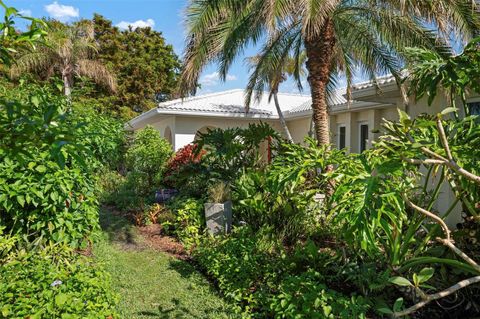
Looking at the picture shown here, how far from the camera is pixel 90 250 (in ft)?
22.4

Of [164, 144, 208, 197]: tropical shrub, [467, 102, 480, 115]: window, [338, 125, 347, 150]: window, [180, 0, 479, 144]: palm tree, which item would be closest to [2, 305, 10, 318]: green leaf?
[180, 0, 479, 144]: palm tree

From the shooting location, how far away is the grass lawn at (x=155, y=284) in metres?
4.95

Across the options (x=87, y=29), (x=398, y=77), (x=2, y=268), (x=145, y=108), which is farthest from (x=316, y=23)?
(x=145, y=108)

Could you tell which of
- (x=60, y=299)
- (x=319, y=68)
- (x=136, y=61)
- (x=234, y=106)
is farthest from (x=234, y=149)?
(x=136, y=61)

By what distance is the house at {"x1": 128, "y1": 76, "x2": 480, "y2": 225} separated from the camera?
33.0ft

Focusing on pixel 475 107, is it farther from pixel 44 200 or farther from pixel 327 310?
pixel 44 200

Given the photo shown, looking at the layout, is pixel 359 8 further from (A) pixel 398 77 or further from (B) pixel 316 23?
(B) pixel 316 23

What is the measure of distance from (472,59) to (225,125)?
15.4m

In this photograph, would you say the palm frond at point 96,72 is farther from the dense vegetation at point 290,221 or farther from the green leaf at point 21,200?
the green leaf at point 21,200

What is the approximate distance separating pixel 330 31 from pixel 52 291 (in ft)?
24.6

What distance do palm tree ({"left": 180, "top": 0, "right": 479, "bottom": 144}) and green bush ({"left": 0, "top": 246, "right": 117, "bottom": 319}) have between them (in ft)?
18.1

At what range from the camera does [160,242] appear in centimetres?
819

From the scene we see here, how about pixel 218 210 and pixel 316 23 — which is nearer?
pixel 316 23

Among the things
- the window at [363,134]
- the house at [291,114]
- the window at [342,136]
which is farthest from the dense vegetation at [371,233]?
the window at [342,136]
